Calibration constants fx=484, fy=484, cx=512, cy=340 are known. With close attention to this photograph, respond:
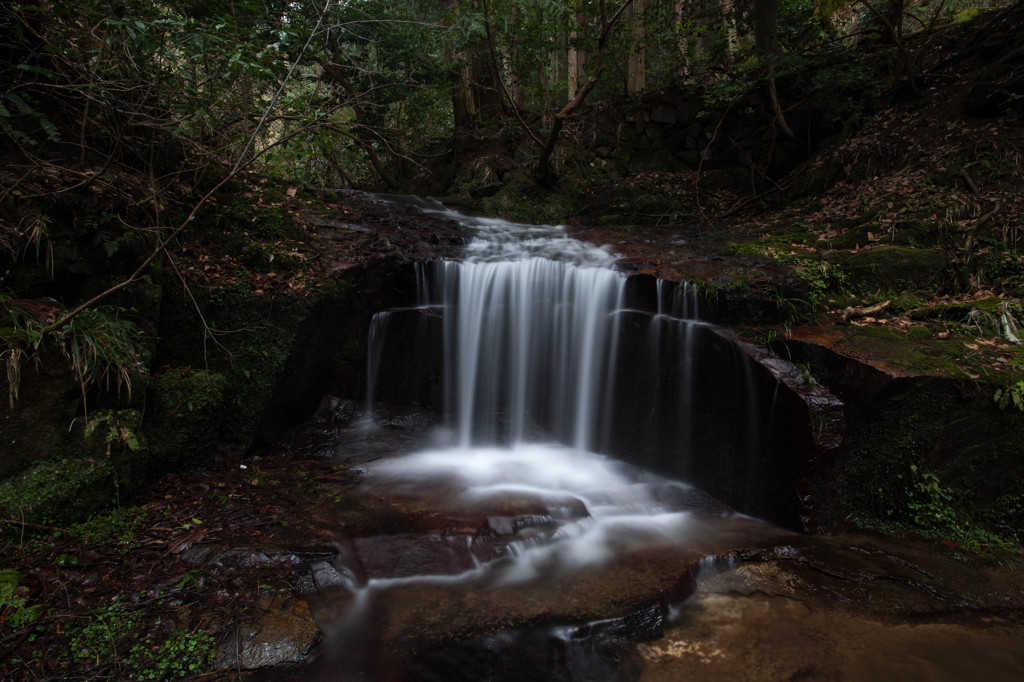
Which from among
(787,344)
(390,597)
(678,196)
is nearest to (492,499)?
(390,597)

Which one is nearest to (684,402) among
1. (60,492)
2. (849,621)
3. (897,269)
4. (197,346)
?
(849,621)

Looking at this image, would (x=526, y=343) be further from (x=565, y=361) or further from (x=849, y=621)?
(x=849, y=621)

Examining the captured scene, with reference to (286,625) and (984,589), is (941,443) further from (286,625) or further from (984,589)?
(286,625)

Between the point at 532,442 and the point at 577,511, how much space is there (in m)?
2.01

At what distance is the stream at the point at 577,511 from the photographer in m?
3.09

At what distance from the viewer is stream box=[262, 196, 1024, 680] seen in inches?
122

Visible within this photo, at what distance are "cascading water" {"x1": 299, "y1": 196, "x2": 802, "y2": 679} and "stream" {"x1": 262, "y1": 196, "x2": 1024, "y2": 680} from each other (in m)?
0.02

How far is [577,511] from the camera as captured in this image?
4.77m

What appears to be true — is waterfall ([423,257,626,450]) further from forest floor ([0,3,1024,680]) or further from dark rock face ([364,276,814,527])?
forest floor ([0,3,1024,680])

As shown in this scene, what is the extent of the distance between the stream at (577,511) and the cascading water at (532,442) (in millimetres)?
22

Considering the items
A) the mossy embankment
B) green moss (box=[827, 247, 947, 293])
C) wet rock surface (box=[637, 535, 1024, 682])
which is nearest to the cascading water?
wet rock surface (box=[637, 535, 1024, 682])

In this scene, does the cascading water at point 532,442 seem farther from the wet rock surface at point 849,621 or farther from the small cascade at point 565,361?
the wet rock surface at point 849,621

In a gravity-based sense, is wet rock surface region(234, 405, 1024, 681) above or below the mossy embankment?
below

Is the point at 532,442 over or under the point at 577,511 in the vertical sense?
over
